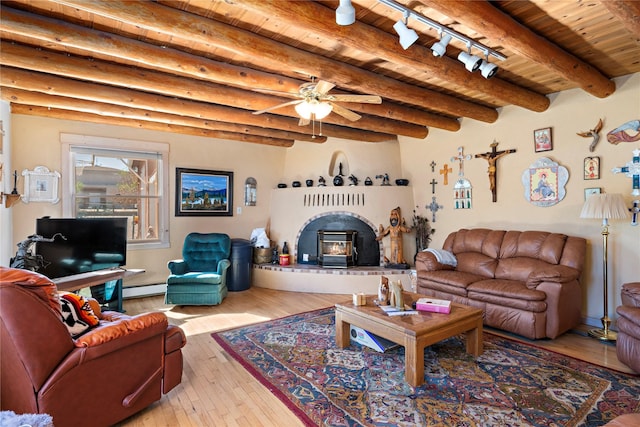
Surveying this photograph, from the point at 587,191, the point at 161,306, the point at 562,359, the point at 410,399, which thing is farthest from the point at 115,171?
the point at 587,191

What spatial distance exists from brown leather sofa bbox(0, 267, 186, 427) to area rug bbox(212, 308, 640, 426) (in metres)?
0.93

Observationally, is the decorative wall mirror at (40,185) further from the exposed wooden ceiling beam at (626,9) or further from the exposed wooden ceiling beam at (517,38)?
the exposed wooden ceiling beam at (626,9)

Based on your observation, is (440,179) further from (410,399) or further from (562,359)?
(410,399)

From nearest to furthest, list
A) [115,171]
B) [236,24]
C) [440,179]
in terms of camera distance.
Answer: [236,24] < [115,171] < [440,179]

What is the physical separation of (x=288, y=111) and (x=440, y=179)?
2673 mm

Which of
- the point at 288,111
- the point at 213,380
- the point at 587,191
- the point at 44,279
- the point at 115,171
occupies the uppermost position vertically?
the point at 288,111

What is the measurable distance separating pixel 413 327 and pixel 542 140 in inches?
126

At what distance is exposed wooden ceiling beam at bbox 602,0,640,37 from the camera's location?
2.02m

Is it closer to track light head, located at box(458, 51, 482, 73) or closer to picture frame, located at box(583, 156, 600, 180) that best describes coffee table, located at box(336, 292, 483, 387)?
track light head, located at box(458, 51, 482, 73)

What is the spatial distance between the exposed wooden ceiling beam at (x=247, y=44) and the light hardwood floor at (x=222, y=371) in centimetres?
254

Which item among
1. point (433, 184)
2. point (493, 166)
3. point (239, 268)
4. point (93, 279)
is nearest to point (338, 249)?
point (239, 268)

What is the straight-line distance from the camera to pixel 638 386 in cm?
242

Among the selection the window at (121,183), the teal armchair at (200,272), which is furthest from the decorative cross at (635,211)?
the window at (121,183)

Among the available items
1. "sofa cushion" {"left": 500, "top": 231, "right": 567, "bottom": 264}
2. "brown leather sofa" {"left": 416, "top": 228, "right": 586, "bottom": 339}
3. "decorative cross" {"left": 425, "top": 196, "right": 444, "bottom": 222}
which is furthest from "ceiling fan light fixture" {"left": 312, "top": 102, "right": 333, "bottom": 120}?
"decorative cross" {"left": 425, "top": 196, "right": 444, "bottom": 222}
